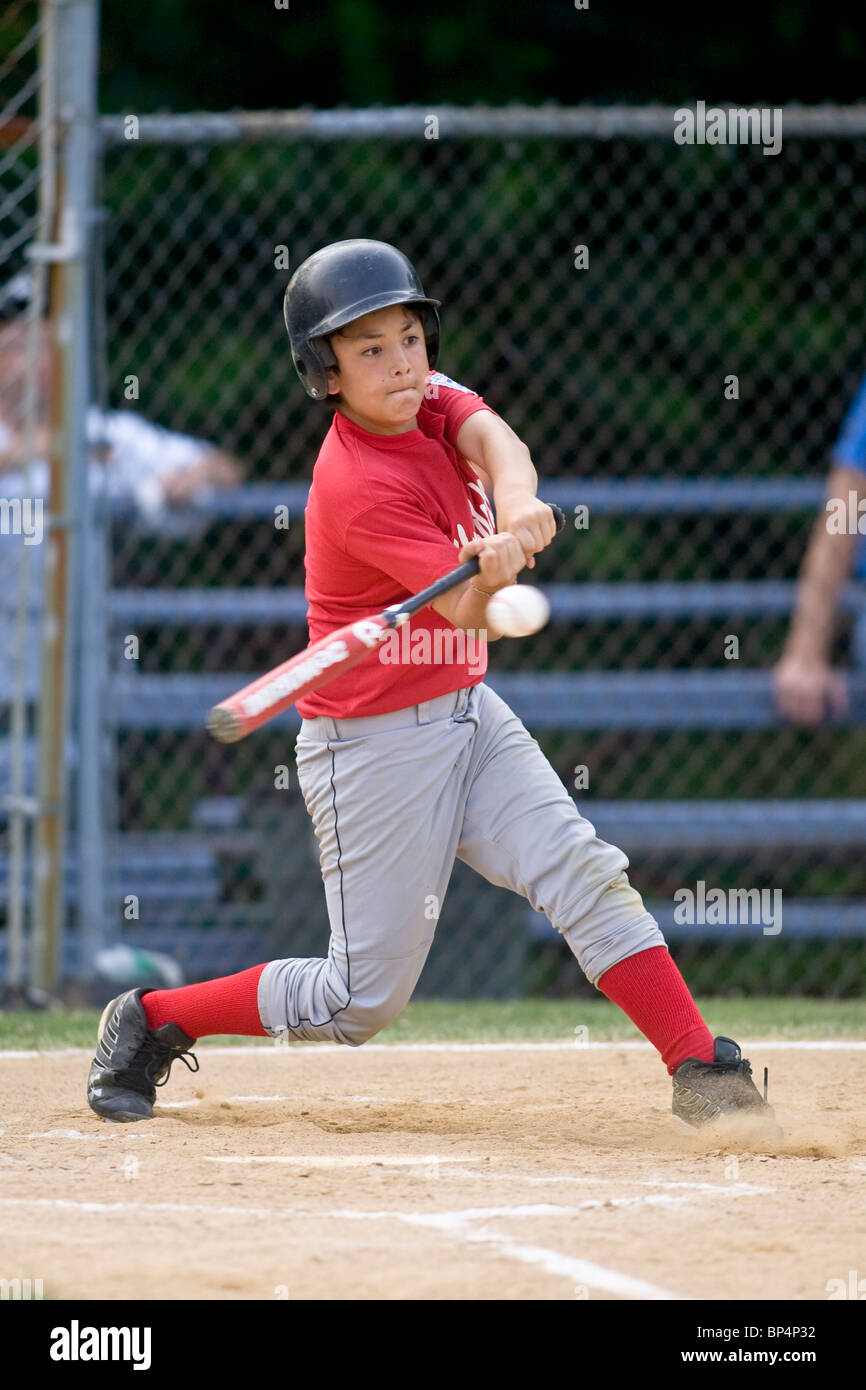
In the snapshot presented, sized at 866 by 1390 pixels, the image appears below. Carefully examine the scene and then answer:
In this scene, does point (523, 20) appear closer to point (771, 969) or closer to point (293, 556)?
point (293, 556)

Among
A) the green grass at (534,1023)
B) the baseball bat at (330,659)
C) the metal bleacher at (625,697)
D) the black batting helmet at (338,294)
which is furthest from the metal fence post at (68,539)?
the baseball bat at (330,659)

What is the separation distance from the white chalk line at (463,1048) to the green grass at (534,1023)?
8 centimetres

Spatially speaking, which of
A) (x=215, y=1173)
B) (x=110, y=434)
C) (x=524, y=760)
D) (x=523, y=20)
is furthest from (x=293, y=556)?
(x=215, y=1173)

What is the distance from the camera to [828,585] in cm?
641

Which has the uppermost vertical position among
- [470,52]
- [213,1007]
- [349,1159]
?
[470,52]

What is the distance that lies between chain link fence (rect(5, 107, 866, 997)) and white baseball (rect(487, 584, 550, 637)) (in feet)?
11.6

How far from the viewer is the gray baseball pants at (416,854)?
3408 mm

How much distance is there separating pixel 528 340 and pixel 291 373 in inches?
→ 42.3

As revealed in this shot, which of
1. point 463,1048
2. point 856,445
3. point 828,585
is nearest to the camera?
point 463,1048

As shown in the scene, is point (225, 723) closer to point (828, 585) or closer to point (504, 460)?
point (504, 460)

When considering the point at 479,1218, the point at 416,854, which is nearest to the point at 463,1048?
the point at 416,854

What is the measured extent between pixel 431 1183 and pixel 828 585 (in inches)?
154

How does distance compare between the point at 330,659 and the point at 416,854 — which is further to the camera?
the point at 416,854

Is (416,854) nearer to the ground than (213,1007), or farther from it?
farther from it
